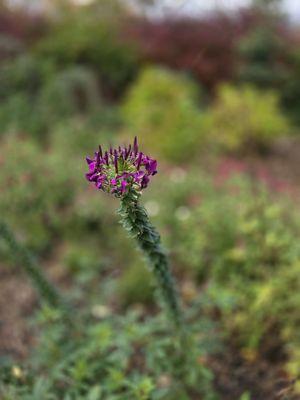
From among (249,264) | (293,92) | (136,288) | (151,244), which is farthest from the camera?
(293,92)

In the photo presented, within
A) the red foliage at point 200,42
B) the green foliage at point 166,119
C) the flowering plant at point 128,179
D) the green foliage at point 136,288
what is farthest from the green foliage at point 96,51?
the flowering plant at point 128,179

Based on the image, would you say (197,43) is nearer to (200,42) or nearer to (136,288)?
(200,42)

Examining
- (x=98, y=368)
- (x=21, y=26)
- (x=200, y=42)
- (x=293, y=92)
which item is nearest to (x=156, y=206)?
(x=98, y=368)

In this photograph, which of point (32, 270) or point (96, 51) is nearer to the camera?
point (32, 270)

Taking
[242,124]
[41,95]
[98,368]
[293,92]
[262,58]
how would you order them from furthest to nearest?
[262,58], [293,92], [41,95], [242,124], [98,368]

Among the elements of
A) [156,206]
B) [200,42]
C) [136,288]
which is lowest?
[136,288]

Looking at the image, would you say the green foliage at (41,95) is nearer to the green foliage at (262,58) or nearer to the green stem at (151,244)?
the green foliage at (262,58)
